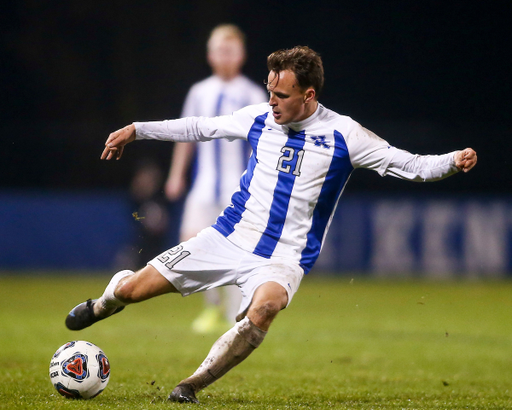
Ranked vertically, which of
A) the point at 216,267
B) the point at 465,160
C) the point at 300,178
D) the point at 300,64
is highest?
the point at 300,64

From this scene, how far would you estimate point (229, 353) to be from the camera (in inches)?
167

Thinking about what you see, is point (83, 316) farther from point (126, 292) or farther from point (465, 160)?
point (465, 160)

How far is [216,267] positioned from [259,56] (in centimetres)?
1452

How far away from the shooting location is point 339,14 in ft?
63.6

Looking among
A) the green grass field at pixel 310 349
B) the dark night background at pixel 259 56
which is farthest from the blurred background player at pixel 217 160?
the dark night background at pixel 259 56

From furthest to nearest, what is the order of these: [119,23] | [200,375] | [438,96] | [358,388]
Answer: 1. [119,23]
2. [438,96]
3. [358,388]
4. [200,375]

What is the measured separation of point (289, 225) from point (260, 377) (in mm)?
1564

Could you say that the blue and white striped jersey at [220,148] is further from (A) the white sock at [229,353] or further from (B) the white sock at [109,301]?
(A) the white sock at [229,353]

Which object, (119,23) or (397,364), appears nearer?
(397,364)

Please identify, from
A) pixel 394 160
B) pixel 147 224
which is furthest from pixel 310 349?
pixel 147 224

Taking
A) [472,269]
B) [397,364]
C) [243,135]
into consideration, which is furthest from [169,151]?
A: [243,135]

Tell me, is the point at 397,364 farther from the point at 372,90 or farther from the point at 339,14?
the point at 339,14

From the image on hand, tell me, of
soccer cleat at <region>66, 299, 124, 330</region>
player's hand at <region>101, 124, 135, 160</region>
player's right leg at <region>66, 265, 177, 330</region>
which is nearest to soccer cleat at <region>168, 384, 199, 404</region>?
player's right leg at <region>66, 265, 177, 330</region>

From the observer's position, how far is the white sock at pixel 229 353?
13.9 ft
